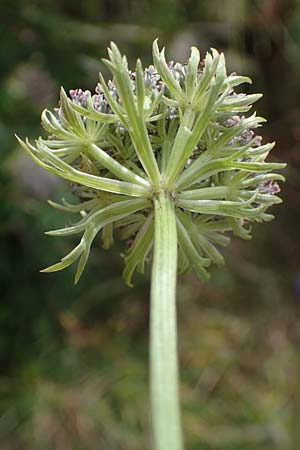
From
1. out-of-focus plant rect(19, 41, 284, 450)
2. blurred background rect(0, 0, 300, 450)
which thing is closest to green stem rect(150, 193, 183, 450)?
out-of-focus plant rect(19, 41, 284, 450)

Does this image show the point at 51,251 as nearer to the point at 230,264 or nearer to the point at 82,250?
the point at 230,264

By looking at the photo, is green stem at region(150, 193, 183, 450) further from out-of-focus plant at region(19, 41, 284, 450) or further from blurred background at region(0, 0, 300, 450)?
blurred background at region(0, 0, 300, 450)

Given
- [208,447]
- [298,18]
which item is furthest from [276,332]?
[298,18]

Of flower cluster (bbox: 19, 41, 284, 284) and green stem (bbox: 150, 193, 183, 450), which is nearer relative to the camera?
green stem (bbox: 150, 193, 183, 450)

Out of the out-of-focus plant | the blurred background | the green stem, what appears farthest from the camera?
the blurred background

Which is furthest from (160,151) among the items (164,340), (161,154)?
(164,340)

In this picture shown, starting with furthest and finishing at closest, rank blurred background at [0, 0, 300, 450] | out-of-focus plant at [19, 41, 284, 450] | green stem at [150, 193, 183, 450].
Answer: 1. blurred background at [0, 0, 300, 450]
2. out-of-focus plant at [19, 41, 284, 450]
3. green stem at [150, 193, 183, 450]

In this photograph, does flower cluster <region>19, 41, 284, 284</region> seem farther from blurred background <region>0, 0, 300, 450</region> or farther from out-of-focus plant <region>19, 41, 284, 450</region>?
blurred background <region>0, 0, 300, 450</region>

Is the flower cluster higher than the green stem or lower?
higher

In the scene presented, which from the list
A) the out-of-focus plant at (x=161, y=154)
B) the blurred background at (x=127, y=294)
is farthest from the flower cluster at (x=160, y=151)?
the blurred background at (x=127, y=294)
